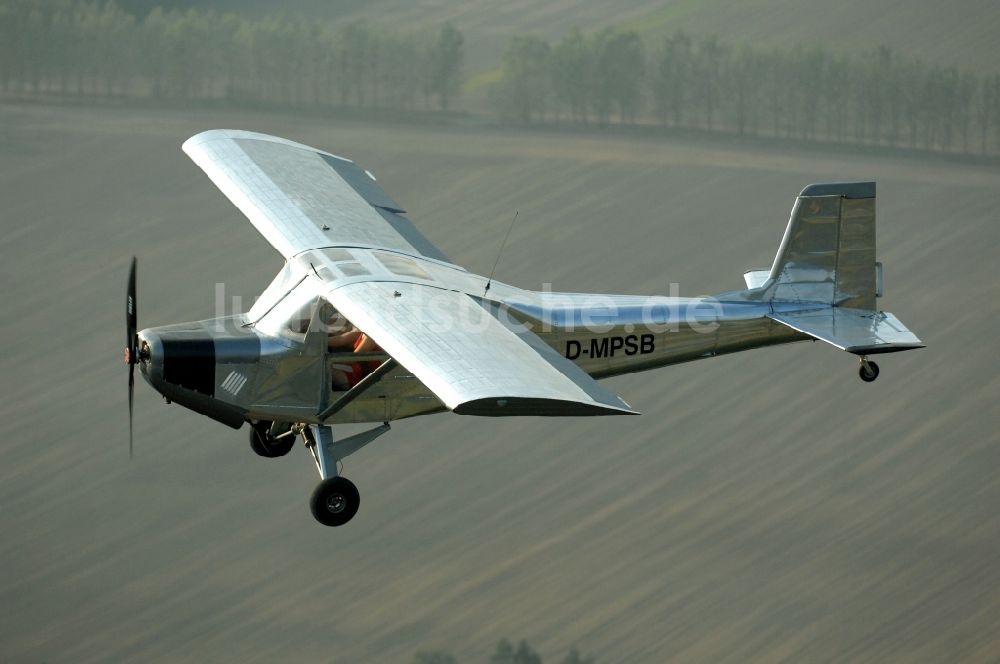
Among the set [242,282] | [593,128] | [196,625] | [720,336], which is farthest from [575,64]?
[720,336]

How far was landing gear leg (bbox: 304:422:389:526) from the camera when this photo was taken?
21.5 meters

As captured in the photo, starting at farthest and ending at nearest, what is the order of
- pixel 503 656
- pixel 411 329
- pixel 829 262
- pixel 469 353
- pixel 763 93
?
pixel 763 93 → pixel 503 656 → pixel 829 262 → pixel 411 329 → pixel 469 353

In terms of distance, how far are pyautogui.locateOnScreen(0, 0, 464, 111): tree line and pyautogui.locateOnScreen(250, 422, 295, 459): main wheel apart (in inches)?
2834

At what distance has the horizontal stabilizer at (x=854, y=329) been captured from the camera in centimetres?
2381

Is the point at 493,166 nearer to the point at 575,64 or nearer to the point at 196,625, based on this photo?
the point at 575,64

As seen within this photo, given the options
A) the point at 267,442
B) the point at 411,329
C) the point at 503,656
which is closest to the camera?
the point at 411,329

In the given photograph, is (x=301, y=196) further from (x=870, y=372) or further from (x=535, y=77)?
(x=535, y=77)

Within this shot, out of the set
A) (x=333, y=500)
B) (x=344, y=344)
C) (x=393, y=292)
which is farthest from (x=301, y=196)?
(x=333, y=500)

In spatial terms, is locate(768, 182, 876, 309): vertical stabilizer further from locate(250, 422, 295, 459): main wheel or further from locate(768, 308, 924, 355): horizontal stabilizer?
locate(250, 422, 295, 459): main wheel

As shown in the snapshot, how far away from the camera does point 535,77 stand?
313ft

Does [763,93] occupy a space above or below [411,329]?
below


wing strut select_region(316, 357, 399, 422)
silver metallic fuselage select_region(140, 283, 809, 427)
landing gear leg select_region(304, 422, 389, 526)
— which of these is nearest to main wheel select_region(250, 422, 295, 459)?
landing gear leg select_region(304, 422, 389, 526)

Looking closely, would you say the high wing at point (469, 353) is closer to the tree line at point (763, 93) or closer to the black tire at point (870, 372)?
the black tire at point (870, 372)

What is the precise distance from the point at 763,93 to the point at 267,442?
69.4 metres
